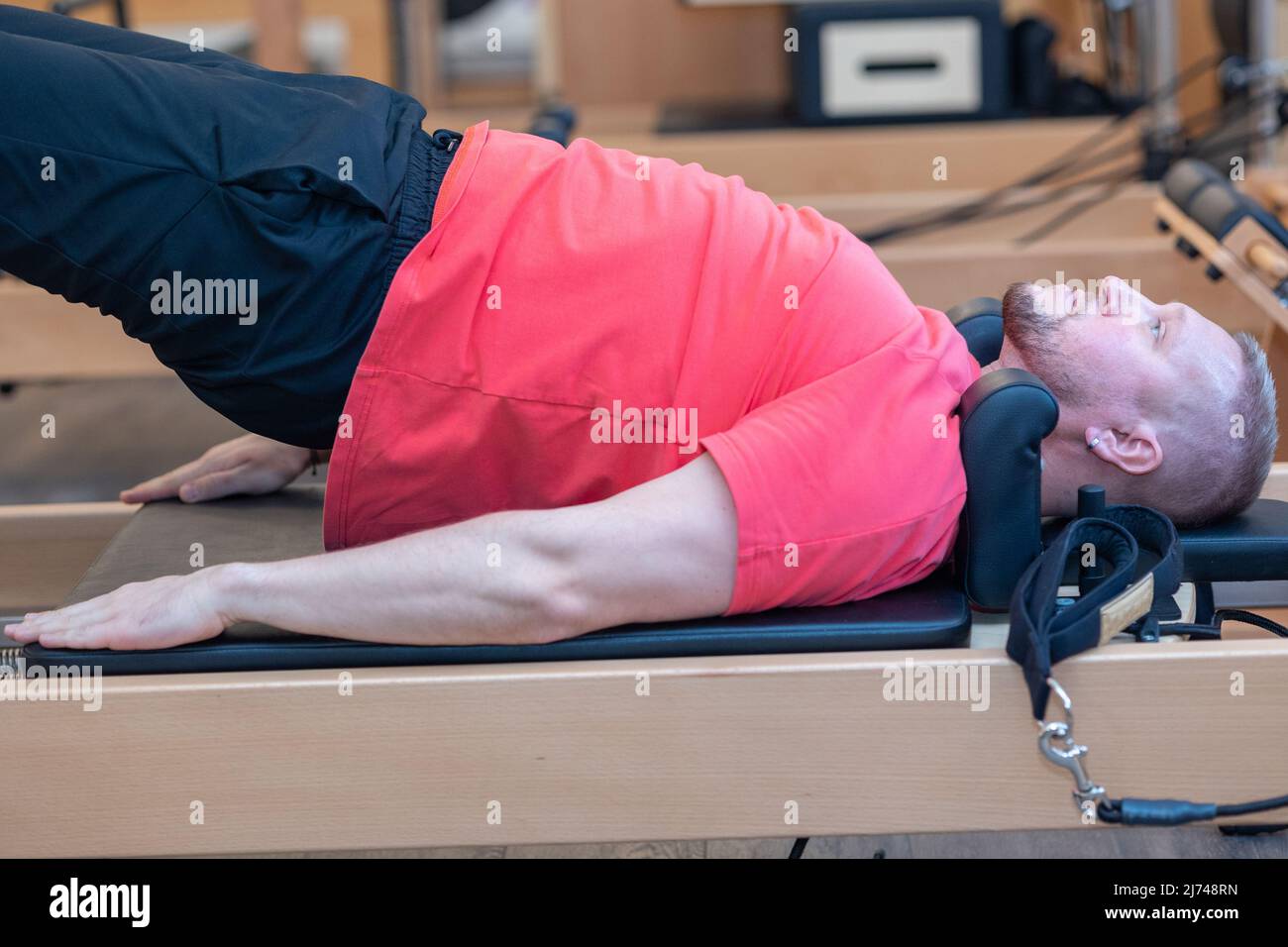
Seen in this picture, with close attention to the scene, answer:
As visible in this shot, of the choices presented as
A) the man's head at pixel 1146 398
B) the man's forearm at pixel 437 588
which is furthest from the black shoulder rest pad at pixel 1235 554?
the man's forearm at pixel 437 588

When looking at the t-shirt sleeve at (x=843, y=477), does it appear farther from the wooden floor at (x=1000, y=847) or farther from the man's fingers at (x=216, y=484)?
the man's fingers at (x=216, y=484)

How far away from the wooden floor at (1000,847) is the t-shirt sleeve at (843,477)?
1.41 feet

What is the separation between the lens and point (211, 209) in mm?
1304

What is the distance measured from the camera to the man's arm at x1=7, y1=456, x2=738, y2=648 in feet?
3.90

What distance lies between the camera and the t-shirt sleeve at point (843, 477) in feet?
3.97

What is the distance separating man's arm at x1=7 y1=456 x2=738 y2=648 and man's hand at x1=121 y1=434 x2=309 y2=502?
0.44 meters

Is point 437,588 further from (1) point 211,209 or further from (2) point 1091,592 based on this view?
(2) point 1091,592

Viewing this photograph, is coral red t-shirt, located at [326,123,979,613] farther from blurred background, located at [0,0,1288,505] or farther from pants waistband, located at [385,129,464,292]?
blurred background, located at [0,0,1288,505]

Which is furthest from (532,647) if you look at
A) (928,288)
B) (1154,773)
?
(928,288)

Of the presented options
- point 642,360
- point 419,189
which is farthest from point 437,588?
point 419,189

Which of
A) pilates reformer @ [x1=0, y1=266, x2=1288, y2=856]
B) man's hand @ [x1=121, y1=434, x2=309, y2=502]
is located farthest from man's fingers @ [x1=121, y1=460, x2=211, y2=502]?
pilates reformer @ [x1=0, y1=266, x2=1288, y2=856]

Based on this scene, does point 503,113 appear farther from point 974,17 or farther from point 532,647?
point 532,647
